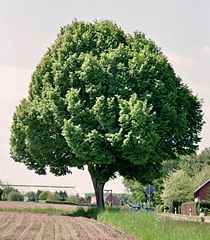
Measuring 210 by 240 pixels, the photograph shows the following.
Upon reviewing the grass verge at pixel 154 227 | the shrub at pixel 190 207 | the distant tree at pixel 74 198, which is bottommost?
the grass verge at pixel 154 227

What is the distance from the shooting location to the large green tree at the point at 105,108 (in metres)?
40.8

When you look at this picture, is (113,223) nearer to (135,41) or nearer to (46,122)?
(46,122)

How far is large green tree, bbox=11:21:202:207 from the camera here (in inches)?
1606

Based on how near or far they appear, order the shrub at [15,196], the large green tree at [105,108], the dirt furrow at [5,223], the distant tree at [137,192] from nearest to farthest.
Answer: the dirt furrow at [5,223] < the large green tree at [105,108] < the shrub at [15,196] < the distant tree at [137,192]

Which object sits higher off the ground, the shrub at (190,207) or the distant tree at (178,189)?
the distant tree at (178,189)

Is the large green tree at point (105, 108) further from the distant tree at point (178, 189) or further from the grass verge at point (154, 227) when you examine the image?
the distant tree at point (178, 189)

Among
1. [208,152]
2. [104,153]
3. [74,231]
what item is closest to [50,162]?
[104,153]

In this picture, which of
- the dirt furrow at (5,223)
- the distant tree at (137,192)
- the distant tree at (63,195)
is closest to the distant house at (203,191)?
the distant tree at (63,195)

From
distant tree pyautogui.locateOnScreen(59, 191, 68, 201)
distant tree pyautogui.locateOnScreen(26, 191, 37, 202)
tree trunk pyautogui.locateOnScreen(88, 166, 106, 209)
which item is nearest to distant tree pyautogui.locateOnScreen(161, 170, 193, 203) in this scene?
distant tree pyautogui.locateOnScreen(59, 191, 68, 201)

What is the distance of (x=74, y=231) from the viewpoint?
2605 centimetres

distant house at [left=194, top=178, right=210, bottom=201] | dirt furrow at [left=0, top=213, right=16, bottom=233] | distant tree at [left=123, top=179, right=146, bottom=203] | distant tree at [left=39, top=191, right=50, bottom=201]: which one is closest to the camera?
dirt furrow at [left=0, top=213, right=16, bottom=233]

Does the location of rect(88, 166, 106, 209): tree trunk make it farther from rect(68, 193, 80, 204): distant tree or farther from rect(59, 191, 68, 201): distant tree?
rect(59, 191, 68, 201): distant tree

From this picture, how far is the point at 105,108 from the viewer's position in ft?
135

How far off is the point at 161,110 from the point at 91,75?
5448mm
